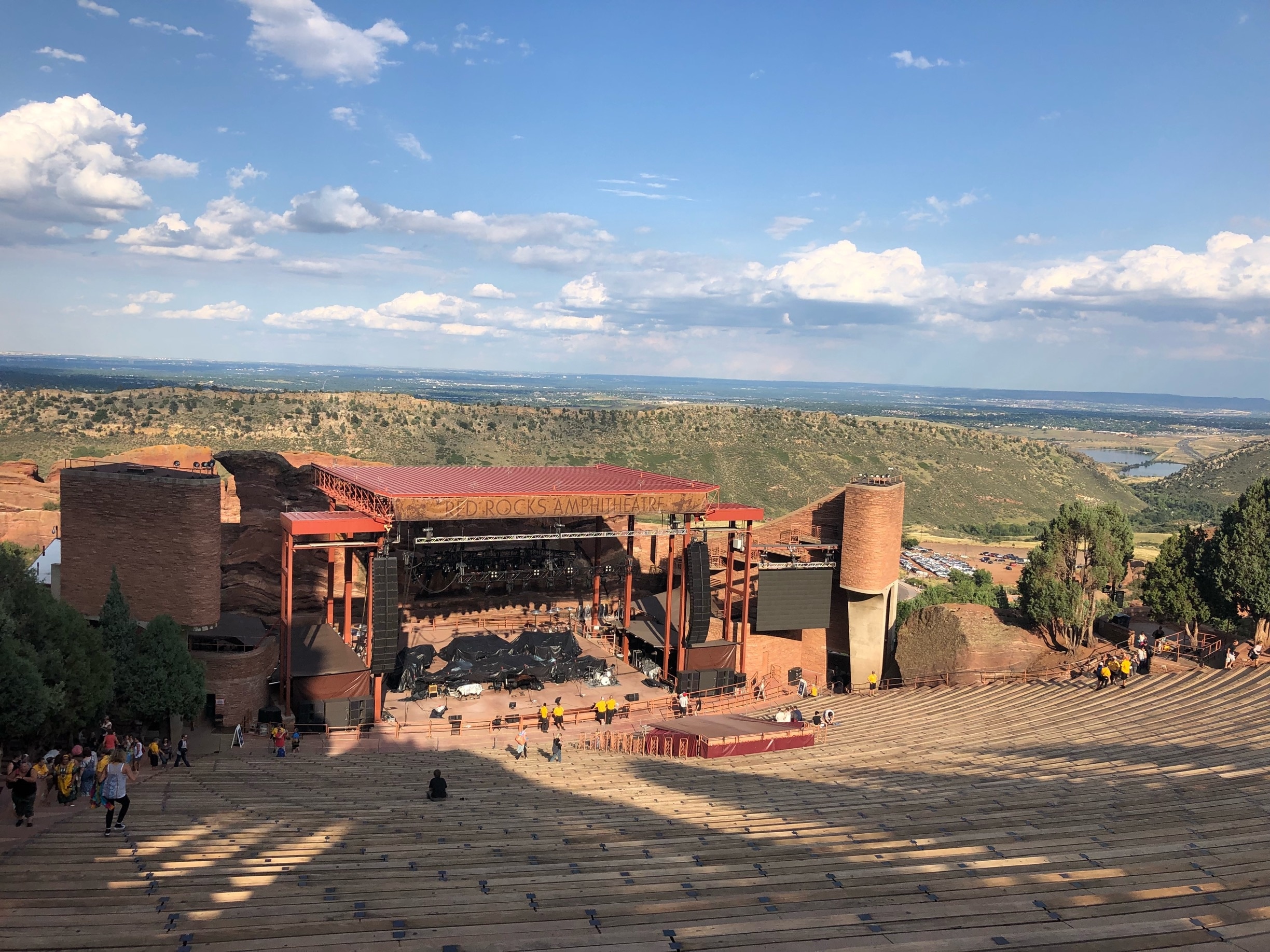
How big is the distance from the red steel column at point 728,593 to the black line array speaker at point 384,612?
13.7 m

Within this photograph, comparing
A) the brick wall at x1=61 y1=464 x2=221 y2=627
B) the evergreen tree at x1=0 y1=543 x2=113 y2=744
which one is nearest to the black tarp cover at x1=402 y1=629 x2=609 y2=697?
the brick wall at x1=61 y1=464 x2=221 y2=627

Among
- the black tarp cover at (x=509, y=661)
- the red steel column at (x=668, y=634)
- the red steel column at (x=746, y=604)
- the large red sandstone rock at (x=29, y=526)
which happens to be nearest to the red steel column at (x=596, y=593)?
the black tarp cover at (x=509, y=661)

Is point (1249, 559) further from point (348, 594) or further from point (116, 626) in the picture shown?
point (116, 626)

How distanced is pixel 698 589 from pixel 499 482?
8720 mm

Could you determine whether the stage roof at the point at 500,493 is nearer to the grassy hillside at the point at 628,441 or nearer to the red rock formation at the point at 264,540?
the red rock formation at the point at 264,540

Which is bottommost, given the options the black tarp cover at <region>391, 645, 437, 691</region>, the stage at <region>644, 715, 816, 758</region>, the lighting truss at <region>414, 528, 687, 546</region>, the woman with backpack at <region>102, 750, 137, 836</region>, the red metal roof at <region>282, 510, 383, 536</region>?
the black tarp cover at <region>391, 645, 437, 691</region>

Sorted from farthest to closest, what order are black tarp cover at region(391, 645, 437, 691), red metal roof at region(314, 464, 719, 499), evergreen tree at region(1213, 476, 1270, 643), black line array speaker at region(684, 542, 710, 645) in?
black line array speaker at region(684, 542, 710, 645) → black tarp cover at region(391, 645, 437, 691) → red metal roof at region(314, 464, 719, 499) → evergreen tree at region(1213, 476, 1270, 643)

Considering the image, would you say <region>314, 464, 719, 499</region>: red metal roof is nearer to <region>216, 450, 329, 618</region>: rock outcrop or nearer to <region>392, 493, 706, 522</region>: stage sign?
<region>392, 493, 706, 522</region>: stage sign

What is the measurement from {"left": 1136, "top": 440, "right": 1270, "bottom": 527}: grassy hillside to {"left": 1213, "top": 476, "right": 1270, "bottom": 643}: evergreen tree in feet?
294

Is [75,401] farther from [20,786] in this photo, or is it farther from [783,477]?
[20,786]

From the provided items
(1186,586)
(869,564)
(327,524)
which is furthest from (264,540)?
(1186,586)

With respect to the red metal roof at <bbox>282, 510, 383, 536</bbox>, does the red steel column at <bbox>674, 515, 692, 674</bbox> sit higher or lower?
lower

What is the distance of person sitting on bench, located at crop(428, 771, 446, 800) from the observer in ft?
61.0

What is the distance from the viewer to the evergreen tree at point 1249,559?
30656 millimetres
